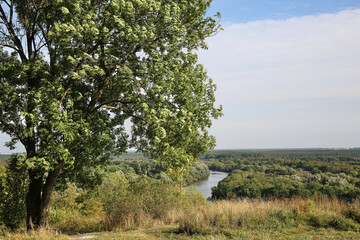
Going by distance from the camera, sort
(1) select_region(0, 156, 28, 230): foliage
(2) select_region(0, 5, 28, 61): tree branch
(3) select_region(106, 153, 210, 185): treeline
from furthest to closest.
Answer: (3) select_region(106, 153, 210, 185): treeline → (1) select_region(0, 156, 28, 230): foliage → (2) select_region(0, 5, 28, 61): tree branch

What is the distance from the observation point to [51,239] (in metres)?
8.07

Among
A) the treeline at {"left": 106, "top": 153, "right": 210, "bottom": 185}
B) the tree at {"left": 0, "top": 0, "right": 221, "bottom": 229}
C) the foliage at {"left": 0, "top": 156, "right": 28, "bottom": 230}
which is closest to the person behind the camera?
the tree at {"left": 0, "top": 0, "right": 221, "bottom": 229}

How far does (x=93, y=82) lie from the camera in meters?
11.1

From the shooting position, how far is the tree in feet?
26.7

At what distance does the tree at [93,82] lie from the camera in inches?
320

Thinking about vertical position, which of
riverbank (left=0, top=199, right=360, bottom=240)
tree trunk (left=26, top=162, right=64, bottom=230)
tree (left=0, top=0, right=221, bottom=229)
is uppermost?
tree (left=0, top=0, right=221, bottom=229)

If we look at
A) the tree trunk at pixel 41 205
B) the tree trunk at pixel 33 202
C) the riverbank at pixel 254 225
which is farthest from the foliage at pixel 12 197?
the riverbank at pixel 254 225

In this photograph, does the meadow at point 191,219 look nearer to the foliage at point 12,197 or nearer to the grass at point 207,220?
the grass at point 207,220

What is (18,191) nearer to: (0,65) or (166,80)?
(0,65)

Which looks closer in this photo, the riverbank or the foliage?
the riverbank

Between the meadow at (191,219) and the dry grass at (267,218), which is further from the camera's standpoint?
the dry grass at (267,218)

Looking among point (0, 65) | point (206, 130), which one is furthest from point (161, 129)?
point (0, 65)

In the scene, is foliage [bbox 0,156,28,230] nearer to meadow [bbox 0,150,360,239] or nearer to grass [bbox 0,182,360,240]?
meadow [bbox 0,150,360,239]

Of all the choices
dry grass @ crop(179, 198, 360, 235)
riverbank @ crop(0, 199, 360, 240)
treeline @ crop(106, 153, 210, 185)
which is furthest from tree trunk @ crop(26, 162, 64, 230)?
dry grass @ crop(179, 198, 360, 235)
